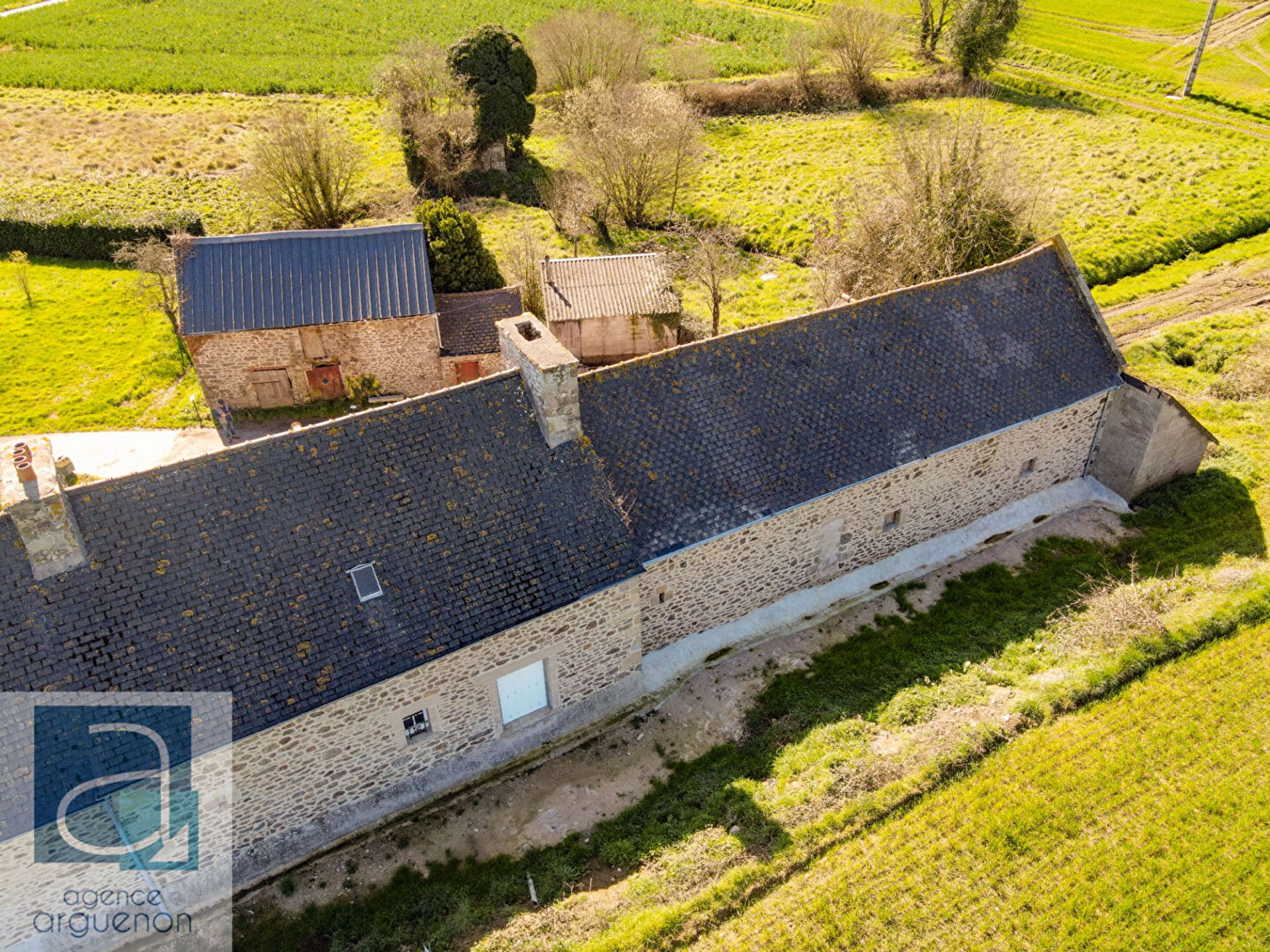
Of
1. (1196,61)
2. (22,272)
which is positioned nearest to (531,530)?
(22,272)

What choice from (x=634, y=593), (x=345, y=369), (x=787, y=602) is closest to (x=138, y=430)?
(x=345, y=369)

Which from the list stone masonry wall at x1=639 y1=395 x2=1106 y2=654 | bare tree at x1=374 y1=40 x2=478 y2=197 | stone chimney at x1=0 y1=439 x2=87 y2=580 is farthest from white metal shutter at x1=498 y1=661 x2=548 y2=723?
bare tree at x1=374 y1=40 x2=478 y2=197

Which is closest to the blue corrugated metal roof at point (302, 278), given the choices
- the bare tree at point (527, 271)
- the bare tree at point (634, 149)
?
the bare tree at point (527, 271)

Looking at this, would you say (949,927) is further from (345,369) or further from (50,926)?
(345,369)

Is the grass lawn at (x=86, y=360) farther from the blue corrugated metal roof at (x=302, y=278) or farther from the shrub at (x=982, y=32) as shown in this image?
the shrub at (x=982, y=32)

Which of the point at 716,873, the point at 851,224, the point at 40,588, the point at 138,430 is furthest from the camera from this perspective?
the point at 851,224

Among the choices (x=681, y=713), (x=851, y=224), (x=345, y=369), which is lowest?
(x=681, y=713)
